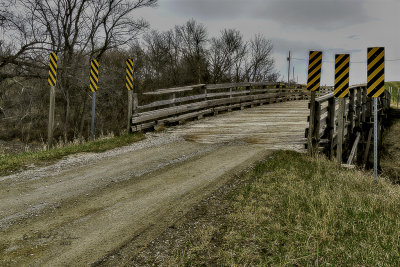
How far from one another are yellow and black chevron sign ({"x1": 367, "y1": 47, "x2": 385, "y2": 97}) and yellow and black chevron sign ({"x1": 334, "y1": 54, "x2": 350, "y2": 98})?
468 mm

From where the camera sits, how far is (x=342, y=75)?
25.5 ft

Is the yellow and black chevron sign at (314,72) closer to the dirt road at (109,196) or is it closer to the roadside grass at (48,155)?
the dirt road at (109,196)

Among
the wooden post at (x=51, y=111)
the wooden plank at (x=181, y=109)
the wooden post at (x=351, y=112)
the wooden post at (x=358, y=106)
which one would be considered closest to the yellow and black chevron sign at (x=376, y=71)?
the wooden post at (x=351, y=112)

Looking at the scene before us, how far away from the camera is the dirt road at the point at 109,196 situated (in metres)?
3.47

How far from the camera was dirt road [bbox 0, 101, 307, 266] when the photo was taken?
3469mm

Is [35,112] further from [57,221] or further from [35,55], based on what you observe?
[57,221]

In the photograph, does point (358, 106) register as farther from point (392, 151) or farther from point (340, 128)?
point (392, 151)

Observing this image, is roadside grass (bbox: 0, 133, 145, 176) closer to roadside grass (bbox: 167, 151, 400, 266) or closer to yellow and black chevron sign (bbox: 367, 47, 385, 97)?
roadside grass (bbox: 167, 151, 400, 266)

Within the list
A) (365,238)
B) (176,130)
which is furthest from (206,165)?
(176,130)

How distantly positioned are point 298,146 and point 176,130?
4.35 m

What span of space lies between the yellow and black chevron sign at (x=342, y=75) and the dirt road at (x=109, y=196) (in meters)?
1.74

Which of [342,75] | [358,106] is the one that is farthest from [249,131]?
[358,106]

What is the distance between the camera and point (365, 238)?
3.61 m

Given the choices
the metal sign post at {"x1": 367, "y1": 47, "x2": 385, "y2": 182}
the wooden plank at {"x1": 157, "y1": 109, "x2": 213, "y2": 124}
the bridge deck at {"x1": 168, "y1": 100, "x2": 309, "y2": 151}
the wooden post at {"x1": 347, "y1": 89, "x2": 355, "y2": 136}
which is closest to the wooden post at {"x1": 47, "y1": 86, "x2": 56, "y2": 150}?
the wooden plank at {"x1": 157, "y1": 109, "x2": 213, "y2": 124}
